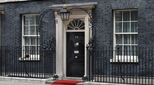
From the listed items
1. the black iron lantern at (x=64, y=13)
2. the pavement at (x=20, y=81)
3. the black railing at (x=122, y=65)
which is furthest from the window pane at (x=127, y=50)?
the pavement at (x=20, y=81)

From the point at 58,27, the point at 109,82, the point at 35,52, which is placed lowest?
the point at 109,82

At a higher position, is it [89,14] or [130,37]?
[89,14]

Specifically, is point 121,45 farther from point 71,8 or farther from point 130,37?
point 71,8

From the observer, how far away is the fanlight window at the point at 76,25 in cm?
1507

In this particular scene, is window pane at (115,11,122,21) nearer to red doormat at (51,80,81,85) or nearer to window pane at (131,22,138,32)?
window pane at (131,22,138,32)

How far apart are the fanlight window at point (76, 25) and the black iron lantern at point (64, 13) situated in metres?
0.84

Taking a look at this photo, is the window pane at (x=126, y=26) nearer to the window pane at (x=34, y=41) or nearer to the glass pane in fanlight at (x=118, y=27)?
the glass pane in fanlight at (x=118, y=27)

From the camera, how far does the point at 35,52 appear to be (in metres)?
16.0

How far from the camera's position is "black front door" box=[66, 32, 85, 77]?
1503 cm

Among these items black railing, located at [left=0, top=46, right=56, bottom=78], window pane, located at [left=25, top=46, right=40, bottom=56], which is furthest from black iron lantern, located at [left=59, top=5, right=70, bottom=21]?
window pane, located at [left=25, top=46, right=40, bottom=56]

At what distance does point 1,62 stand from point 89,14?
18.5 ft

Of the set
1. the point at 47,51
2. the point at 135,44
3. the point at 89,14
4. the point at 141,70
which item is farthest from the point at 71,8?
the point at 141,70

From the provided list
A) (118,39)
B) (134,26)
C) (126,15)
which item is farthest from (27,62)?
(134,26)

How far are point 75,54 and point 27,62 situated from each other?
8.59 ft
